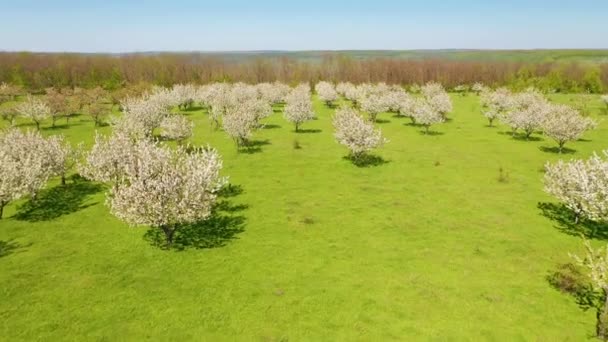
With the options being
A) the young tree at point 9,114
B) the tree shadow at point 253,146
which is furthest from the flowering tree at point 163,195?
the young tree at point 9,114

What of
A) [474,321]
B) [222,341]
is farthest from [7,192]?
[474,321]

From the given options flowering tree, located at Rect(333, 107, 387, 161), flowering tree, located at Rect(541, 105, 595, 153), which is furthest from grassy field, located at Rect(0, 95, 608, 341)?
flowering tree, located at Rect(541, 105, 595, 153)

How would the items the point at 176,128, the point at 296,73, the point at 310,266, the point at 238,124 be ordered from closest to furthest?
1. the point at 310,266
2. the point at 176,128
3. the point at 238,124
4. the point at 296,73

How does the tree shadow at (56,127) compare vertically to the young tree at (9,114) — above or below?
below

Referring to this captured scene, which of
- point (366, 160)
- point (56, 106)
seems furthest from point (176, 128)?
point (56, 106)

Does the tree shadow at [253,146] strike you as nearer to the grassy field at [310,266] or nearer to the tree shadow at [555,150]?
the grassy field at [310,266]

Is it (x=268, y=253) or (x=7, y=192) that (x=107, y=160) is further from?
(x=268, y=253)

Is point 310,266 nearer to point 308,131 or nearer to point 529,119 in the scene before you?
point 308,131
